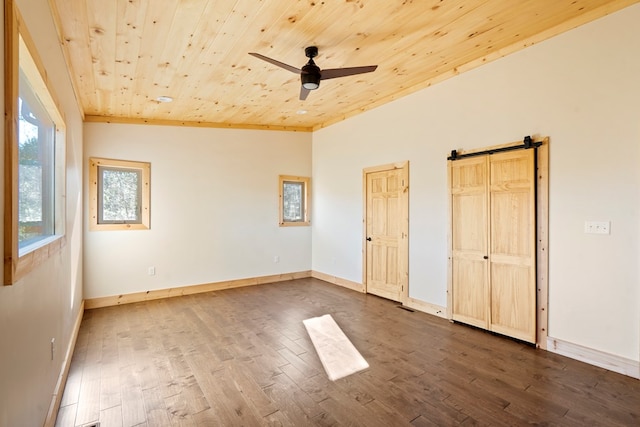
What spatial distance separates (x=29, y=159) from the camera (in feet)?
6.16

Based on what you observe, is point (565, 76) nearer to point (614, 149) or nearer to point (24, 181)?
point (614, 149)

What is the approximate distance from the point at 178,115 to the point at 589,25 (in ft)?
17.0

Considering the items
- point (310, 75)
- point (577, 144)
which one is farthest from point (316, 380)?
point (577, 144)

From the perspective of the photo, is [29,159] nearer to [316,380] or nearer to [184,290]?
[316,380]

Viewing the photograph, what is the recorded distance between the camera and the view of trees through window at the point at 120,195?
4883 millimetres

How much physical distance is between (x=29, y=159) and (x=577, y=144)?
13.9ft

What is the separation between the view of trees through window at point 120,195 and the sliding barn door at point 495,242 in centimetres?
468

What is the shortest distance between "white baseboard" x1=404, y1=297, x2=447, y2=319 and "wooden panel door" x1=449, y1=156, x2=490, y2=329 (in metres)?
0.18

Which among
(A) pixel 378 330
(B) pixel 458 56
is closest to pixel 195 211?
(A) pixel 378 330

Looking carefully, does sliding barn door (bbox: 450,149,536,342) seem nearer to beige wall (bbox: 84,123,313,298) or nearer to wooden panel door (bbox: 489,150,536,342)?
wooden panel door (bbox: 489,150,536,342)

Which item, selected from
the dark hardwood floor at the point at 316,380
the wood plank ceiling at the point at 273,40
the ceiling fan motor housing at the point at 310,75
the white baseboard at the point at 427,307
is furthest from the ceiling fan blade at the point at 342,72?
the white baseboard at the point at 427,307

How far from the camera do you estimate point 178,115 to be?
5148 mm

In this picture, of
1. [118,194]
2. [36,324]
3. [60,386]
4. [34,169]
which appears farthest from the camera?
[118,194]

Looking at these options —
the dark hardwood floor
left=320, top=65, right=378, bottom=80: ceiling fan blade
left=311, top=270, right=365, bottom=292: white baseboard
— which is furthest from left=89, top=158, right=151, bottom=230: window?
left=320, top=65, right=378, bottom=80: ceiling fan blade
